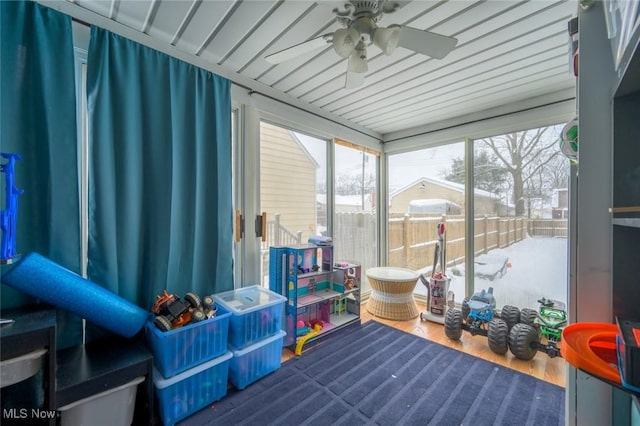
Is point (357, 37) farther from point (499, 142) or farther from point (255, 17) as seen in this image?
point (499, 142)

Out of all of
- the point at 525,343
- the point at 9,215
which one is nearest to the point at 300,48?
the point at 9,215

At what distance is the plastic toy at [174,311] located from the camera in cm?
153

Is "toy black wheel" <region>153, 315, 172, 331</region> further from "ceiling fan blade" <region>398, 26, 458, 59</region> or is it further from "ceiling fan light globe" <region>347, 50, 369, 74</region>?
"ceiling fan blade" <region>398, 26, 458, 59</region>

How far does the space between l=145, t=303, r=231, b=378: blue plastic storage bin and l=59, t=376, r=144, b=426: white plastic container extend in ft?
0.49

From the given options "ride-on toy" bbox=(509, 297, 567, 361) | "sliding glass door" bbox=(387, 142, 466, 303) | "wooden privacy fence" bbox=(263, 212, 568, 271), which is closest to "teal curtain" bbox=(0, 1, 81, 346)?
"wooden privacy fence" bbox=(263, 212, 568, 271)

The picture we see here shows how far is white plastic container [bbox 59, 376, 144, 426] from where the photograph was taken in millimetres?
1206

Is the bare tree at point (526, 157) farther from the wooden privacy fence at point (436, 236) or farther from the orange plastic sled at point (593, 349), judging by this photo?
the orange plastic sled at point (593, 349)

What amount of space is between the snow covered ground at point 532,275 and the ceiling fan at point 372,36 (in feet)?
7.79

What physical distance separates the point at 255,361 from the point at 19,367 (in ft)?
4.06

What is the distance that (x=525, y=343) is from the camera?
211cm

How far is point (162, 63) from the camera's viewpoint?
5.81 feet

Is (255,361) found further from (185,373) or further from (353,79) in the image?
(353,79)

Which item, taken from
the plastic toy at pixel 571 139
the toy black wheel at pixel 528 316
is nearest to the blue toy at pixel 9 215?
the plastic toy at pixel 571 139

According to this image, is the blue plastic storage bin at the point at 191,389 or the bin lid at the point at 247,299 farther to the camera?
the bin lid at the point at 247,299
